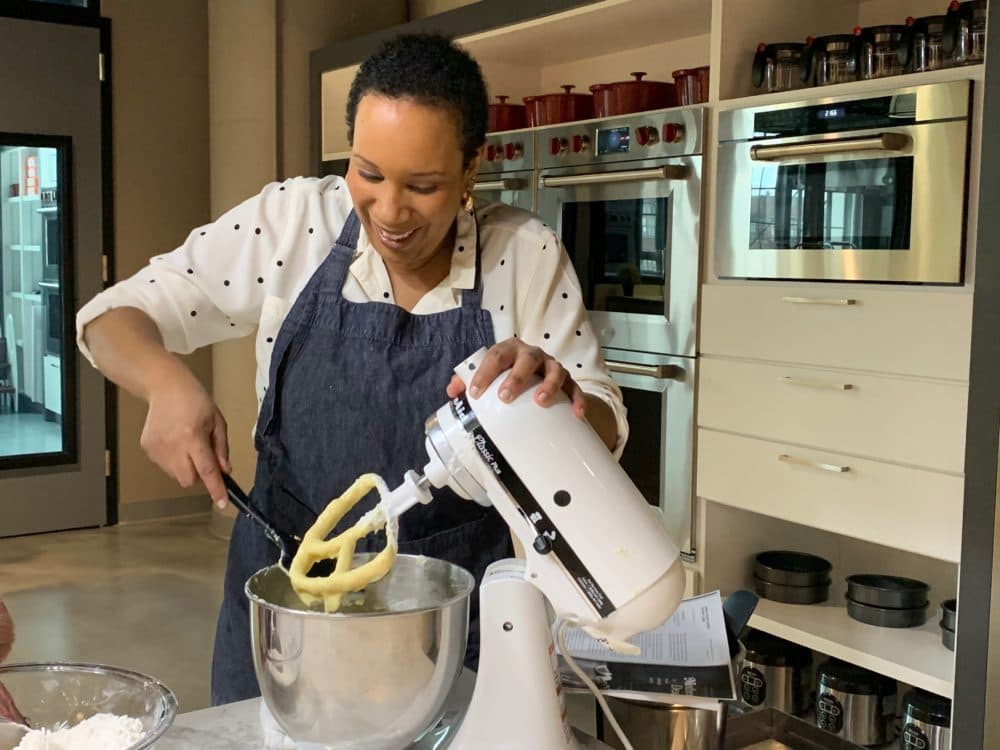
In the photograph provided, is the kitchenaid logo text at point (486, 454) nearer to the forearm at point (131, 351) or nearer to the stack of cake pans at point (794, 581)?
the forearm at point (131, 351)

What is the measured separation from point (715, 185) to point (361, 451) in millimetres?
1694

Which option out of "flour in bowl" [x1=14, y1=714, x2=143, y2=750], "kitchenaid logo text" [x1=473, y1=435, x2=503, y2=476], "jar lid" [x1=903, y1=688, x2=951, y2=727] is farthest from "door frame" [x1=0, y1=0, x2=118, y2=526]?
"kitchenaid logo text" [x1=473, y1=435, x2=503, y2=476]

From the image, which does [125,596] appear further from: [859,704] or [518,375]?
[518,375]

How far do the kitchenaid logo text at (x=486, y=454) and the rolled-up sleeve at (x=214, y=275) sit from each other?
0.60m

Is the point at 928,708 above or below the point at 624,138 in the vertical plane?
below

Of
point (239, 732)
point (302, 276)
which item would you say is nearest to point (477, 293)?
point (302, 276)

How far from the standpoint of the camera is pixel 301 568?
986mm

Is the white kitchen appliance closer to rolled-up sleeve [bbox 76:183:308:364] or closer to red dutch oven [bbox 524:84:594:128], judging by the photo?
rolled-up sleeve [bbox 76:183:308:364]

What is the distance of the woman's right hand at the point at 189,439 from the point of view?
1.12 m

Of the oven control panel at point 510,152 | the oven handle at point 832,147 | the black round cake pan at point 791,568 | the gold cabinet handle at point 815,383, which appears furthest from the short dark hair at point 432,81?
the oven control panel at point 510,152

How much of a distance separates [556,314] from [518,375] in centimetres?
46

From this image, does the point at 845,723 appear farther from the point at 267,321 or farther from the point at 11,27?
the point at 11,27

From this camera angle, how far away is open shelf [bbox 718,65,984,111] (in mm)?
2250

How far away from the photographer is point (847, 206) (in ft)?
8.15
